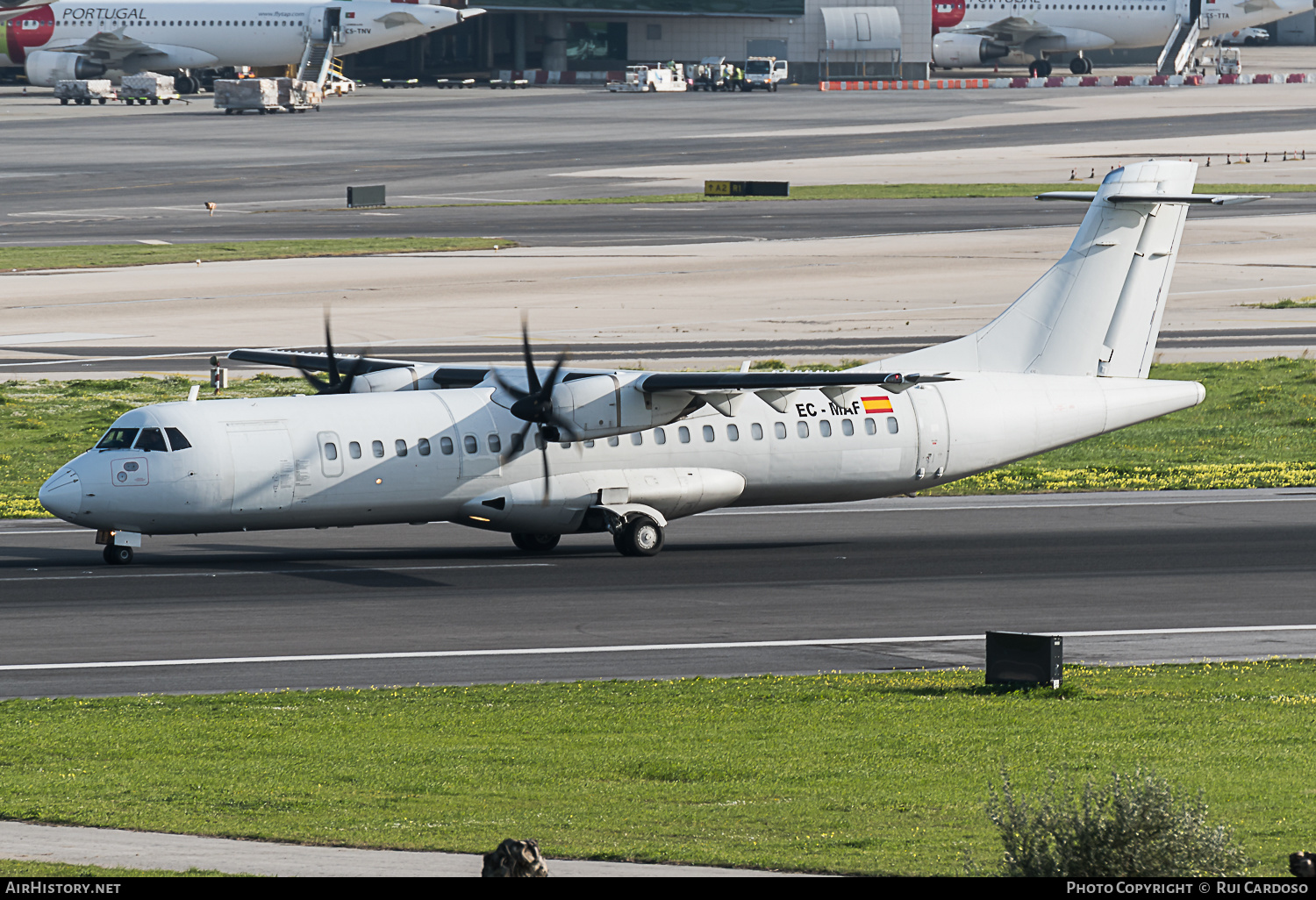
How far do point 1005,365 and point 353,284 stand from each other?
3930 cm

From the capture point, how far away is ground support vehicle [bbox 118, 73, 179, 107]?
152m

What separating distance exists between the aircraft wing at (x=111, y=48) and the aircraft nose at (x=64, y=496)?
131 meters

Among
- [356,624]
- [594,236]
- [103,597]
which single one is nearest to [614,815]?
[356,624]

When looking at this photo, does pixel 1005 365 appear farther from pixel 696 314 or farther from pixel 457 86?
pixel 457 86

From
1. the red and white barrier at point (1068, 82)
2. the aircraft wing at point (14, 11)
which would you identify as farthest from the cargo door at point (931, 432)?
the red and white barrier at point (1068, 82)

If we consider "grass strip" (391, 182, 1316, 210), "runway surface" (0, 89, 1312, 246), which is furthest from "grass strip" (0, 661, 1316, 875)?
"grass strip" (391, 182, 1316, 210)

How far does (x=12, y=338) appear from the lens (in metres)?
61.4

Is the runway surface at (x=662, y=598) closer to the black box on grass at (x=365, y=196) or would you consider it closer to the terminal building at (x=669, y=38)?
the black box on grass at (x=365, y=196)

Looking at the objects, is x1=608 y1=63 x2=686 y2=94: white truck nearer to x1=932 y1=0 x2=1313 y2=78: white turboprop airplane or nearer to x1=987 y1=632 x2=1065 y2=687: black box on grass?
x1=932 y1=0 x2=1313 y2=78: white turboprop airplane

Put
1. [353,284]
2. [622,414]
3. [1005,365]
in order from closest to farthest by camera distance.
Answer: [622,414] → [1005,365] → [353,284]

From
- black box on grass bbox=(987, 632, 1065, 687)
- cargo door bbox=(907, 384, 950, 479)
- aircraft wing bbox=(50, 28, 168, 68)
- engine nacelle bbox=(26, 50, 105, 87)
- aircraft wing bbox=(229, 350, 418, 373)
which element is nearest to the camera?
black box on grass bbox=(987, 632, 1065, 687)

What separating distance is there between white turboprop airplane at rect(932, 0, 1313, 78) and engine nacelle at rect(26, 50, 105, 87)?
7683 centimetres

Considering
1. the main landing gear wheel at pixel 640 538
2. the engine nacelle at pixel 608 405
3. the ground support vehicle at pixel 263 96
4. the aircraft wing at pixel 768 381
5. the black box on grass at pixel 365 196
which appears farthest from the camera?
the ground support vehicle at pixel 263 96

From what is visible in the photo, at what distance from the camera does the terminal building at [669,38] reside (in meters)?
173
